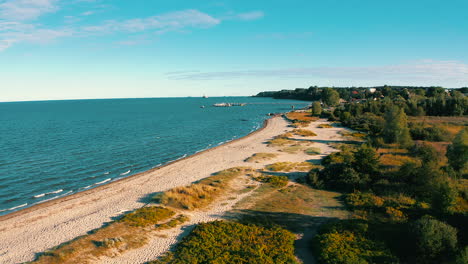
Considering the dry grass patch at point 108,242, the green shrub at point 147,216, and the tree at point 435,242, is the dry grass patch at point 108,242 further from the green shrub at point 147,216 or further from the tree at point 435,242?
the tree at point 435,242

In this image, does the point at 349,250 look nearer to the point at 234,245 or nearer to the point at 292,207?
the point at 234,245

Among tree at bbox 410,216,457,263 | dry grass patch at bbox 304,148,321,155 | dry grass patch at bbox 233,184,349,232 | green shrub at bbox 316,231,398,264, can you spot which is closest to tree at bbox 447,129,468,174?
dry grass patch at bbox 233,184,349,232

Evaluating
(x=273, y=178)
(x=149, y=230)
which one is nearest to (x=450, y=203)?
(x=273, y=178)

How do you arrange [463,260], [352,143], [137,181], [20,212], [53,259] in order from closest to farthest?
1. [463,260]
2. [53,259]
3. [20,212]
4. [137,181]
5. [352,143]

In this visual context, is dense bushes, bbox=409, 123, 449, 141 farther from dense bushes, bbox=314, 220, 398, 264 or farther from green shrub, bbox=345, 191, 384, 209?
dense bushes, bbox=314, 220, 398, 264

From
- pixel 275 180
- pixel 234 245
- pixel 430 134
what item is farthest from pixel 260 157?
pixel 430 134

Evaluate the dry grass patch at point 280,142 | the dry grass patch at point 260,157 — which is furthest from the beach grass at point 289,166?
the dry grass patch at point 280,142

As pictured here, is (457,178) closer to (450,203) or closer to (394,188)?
(394,188)
